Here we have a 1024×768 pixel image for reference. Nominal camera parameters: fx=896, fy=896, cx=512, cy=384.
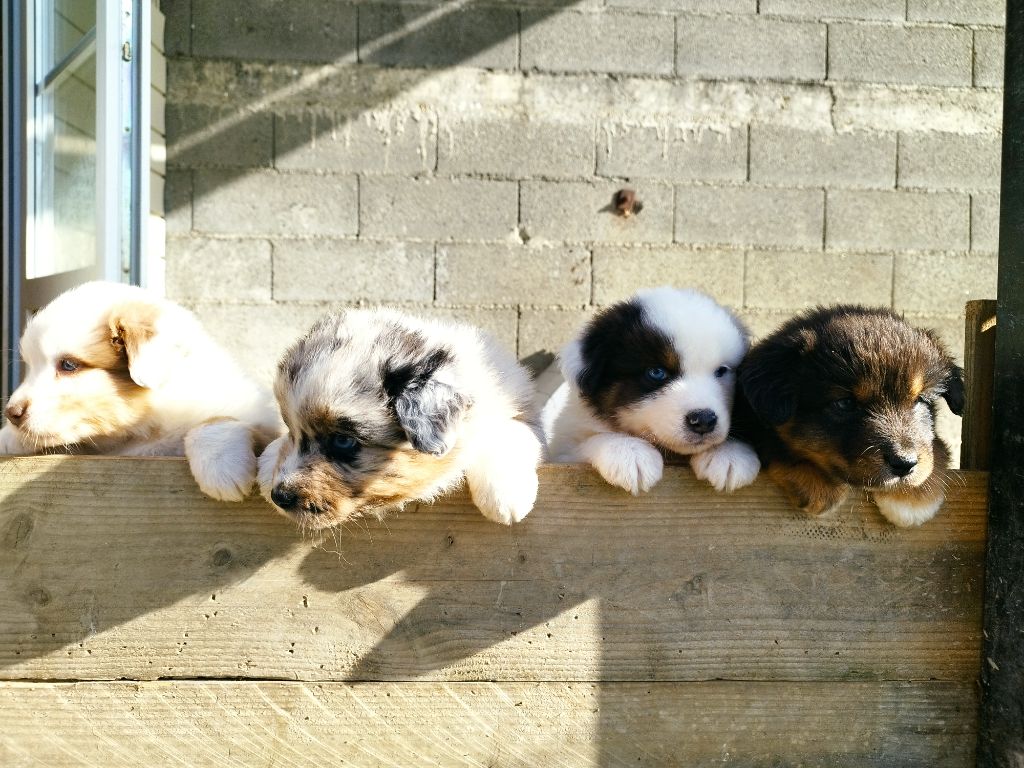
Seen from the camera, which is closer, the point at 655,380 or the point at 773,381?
the point at 773,381

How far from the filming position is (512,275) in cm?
575

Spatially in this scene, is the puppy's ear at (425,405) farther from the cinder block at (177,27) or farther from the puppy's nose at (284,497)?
the cinder block at (177,27)

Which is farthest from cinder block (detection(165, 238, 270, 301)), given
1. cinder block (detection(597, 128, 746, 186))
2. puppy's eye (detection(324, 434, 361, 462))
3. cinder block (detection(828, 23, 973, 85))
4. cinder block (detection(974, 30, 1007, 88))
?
cinder block (detection(974, 30, 1007, 88))

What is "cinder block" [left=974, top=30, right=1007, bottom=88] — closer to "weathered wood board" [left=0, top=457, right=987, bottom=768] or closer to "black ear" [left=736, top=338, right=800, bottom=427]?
"black ear" [left=736, top=338, right=800, bottom=427]

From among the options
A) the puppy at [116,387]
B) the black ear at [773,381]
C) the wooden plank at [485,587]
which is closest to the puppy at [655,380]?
the black ear at [773,381]

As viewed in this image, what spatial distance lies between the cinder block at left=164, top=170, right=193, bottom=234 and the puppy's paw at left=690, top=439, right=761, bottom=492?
13.5ft

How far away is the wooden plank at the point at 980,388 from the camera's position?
2.64 m

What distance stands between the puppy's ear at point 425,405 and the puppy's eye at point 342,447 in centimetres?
15

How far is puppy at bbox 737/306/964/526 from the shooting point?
248 cm

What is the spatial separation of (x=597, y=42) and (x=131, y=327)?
12.6 ft

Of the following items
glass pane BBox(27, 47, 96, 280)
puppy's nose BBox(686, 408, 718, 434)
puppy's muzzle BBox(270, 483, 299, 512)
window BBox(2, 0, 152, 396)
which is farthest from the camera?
glass pane BBox(27, 47, 96, 280)

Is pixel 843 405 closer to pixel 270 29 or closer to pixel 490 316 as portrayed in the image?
pixel 490 316

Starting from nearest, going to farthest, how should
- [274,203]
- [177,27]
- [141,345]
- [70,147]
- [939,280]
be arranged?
[141,345], [70,147], [177,27], [274,203], [939,280]

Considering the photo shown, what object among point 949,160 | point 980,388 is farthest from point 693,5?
point 980,388
